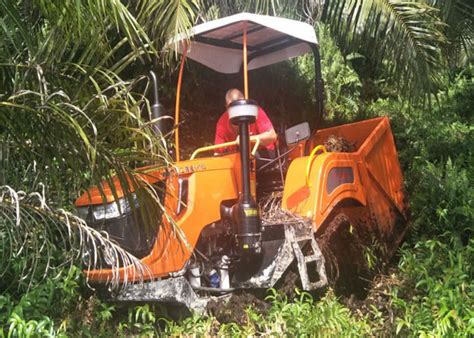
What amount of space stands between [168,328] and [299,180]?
1.59m

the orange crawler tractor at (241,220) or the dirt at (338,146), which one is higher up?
the dirt at (338,146)

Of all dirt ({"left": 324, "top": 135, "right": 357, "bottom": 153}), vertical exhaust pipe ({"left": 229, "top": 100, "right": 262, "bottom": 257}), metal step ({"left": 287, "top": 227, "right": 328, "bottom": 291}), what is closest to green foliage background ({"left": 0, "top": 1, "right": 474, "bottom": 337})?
metal step ({"left": 287, "top": 227, "right": 328, "bottom": 291})

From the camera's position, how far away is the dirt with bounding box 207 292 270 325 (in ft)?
16.0

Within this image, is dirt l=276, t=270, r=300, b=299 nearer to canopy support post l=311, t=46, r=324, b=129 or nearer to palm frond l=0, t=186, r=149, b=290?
palm frond l=0, t=186, r=149, b=290

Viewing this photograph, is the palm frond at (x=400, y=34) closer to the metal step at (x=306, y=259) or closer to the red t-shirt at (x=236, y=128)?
the red t-shirt at (x=236, y=128)

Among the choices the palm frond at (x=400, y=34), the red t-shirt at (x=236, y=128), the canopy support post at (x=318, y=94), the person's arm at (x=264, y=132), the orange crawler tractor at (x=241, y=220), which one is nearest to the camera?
the orange crawler tractor at (x=241, y=220)

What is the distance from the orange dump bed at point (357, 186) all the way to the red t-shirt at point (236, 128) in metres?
0.47

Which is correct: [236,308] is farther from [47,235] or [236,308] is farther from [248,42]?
[248,42]

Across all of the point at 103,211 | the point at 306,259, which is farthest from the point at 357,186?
the point at 103,211

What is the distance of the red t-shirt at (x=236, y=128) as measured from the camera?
564 centimetres

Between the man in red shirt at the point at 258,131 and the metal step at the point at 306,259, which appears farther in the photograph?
the man in red shirt at the point at 258,131

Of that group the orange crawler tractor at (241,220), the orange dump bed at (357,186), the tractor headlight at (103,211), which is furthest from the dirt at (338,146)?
the tractor headlight at (103,211)

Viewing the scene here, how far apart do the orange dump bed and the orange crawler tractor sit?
1 centimetres

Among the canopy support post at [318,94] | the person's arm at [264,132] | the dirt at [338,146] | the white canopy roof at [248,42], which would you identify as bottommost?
the dirt at [338,146]
